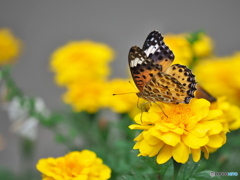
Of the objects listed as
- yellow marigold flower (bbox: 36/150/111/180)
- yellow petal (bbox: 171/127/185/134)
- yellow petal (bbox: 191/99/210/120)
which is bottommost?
yellow marigold flower (bbox: 36/150/111/180)

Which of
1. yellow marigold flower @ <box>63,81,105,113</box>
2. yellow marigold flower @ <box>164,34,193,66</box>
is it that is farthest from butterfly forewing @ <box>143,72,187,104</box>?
yellow marigold flower @ <box>63,81,105,113</box>

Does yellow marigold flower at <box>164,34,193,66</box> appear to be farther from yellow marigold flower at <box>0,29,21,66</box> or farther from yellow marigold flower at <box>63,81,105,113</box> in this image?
yellow marigold flower at <box>0,29,21,66</box>

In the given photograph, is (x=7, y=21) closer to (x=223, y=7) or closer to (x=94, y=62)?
(x=223, y=7)

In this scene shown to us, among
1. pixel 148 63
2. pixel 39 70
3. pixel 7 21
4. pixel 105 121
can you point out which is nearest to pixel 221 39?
pixel 39 70

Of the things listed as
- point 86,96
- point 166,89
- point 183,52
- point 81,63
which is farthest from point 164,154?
point 81,63

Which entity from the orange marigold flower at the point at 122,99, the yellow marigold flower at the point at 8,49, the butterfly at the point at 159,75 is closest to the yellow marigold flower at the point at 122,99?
the orange marigold flower at the point at 122,99

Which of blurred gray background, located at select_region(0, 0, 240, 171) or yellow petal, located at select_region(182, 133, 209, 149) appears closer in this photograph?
yellow petal, located at select_region(182, 133, 209, 149)
